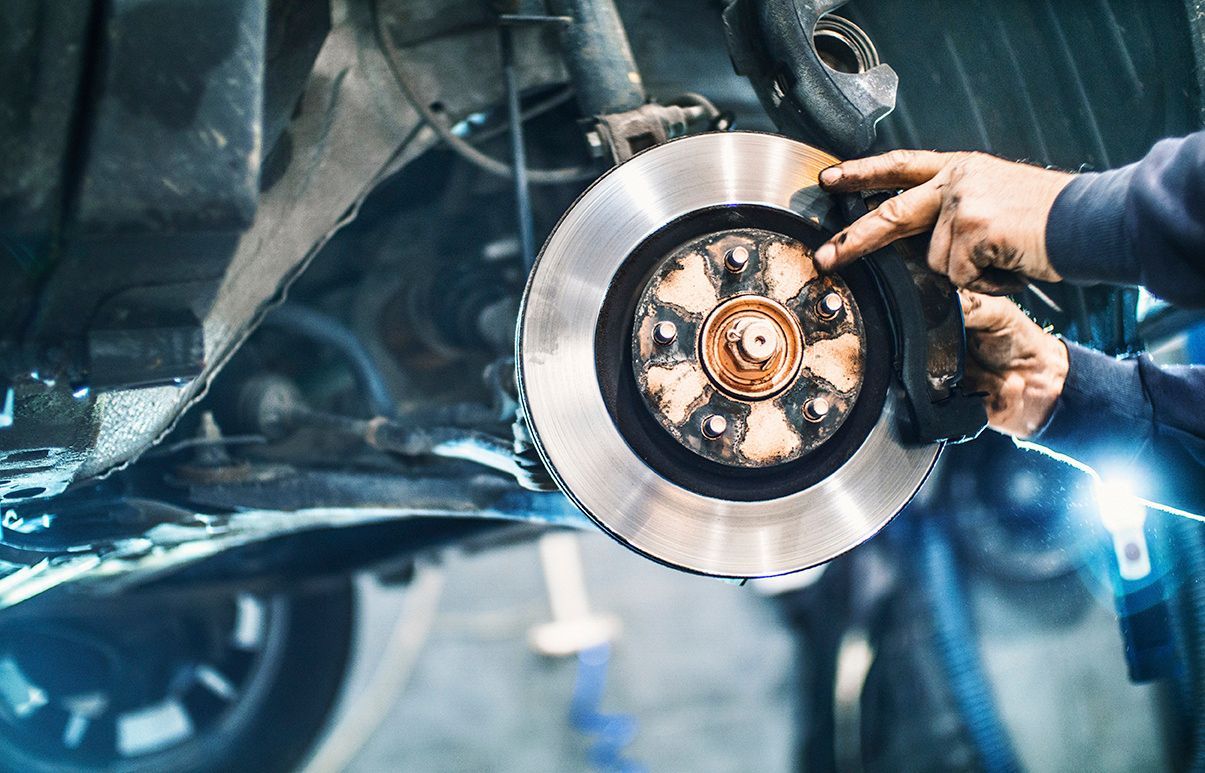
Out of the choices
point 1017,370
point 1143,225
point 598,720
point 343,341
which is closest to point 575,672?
point 598,720

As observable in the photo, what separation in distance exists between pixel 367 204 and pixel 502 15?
46 cm

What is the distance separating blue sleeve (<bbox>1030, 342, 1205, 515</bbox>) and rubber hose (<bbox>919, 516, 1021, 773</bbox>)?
0.64 meters

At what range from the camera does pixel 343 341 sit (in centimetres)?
119

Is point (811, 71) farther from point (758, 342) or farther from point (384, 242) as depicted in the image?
point (384, 242)

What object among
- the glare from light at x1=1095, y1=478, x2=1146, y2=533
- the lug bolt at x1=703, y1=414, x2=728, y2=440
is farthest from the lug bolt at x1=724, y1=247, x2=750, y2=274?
the glare from light at x1=1095, y1=478, x2=1146, y2=533

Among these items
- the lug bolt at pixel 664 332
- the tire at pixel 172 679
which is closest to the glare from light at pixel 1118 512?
the lug bolt at pixel 664 332

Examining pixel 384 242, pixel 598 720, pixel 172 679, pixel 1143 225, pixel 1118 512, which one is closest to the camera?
pixel 1143 225

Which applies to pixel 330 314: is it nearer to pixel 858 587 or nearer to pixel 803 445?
pixel 803 445

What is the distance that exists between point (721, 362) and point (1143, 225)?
0.31 meters

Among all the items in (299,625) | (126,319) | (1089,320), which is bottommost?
(299,625)

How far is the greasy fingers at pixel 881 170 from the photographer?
2.38 feet

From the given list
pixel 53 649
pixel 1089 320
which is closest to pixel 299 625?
pixel 53 649

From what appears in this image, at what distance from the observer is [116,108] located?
54 centimetres

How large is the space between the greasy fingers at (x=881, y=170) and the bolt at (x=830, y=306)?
85 millimetres
